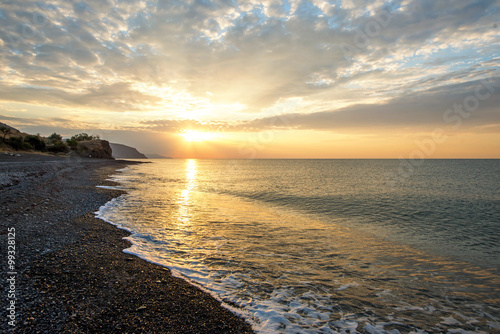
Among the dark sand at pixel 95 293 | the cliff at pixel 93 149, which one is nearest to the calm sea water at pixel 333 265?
the dark sand at pixel 95 293

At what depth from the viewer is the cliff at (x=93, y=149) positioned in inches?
5497

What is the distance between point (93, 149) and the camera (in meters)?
148

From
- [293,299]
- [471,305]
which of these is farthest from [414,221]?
[293,299]

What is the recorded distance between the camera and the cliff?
13962 cm

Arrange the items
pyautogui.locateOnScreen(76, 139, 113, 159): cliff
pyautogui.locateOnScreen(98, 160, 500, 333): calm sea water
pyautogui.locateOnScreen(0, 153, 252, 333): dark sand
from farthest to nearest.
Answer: pyautogui.locateOnScreen(76, 139, 113, 159): cliff, pyautogui.locateOnScreen(98, 160, 500, 333): calm sea water, pyautogui.locateOnScreen(0, 153, 252, 333): dark sand

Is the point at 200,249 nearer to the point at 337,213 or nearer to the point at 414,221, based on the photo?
the point at 337,213

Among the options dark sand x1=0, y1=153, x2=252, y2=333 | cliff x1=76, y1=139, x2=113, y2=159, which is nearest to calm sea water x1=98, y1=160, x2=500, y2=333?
dark sand x1=0, y1=153, x2=252, y2=333

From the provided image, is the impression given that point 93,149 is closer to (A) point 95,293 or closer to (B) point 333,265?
(A) point 95,293

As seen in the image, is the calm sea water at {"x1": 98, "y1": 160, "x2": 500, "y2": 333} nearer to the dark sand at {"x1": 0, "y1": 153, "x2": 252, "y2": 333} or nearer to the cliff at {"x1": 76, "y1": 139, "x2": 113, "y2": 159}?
the dark sand at {"x1": 0, "y1": 153, "x2": 252, "y2": 333}

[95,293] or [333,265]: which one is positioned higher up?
[95,293]

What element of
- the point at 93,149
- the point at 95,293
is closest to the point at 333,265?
the point at 95,293

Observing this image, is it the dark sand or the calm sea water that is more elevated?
the dark sand

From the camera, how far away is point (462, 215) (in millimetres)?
21812

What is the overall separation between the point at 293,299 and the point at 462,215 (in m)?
23.3
